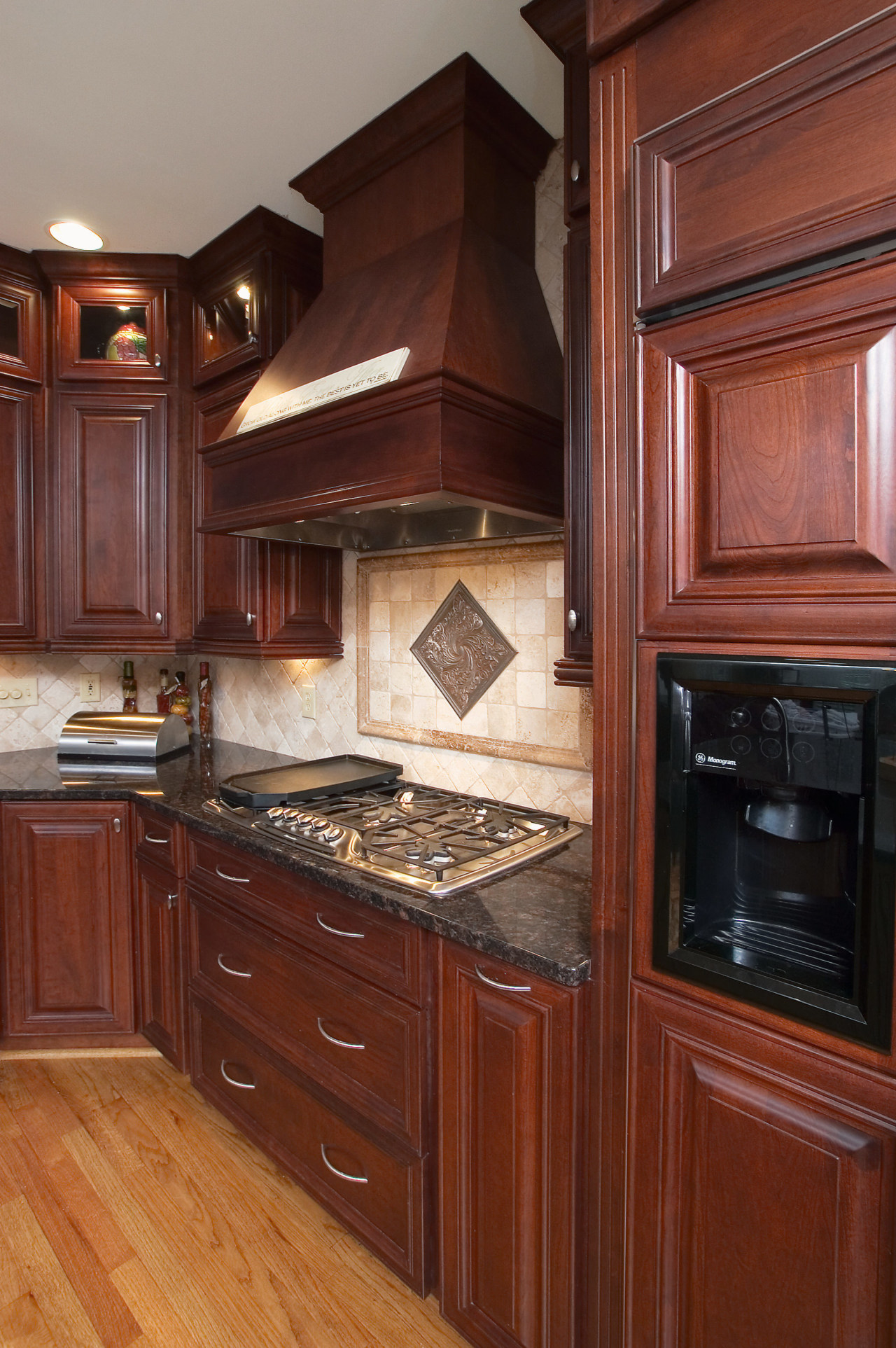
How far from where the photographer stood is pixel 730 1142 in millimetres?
947

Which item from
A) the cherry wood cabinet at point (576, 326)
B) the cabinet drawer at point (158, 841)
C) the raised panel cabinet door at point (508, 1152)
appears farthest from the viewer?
the cabinet drawer at point (158, 841)

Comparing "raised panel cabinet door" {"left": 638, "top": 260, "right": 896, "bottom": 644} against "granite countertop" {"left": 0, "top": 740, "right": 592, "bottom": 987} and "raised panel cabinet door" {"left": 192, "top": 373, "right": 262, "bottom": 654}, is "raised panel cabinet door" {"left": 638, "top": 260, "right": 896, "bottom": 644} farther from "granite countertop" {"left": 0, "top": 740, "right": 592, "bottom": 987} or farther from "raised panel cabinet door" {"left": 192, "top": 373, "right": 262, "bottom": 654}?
"raised panel cabinet door" {"left": 192, "top": 373, "right": 262, "bottom": 654}

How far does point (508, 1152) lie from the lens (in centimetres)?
122

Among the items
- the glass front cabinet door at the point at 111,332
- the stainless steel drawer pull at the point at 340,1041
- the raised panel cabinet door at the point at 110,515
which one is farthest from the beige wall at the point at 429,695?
the glass front cabinet door at the point at 111,332

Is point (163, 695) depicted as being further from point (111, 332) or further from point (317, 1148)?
point (317, 1148)

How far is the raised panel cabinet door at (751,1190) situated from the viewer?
84 cm

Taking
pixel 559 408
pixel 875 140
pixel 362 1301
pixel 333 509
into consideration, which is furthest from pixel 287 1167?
pixel 875 140

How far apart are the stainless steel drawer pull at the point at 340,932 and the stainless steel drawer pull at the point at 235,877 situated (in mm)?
303

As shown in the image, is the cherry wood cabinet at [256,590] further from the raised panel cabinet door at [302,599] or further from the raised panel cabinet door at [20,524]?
the raised panel cabinet door at [20,524]

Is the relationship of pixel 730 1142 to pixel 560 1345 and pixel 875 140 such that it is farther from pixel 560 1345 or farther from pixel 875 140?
pixel 875 140

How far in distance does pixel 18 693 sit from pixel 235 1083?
1.79 m

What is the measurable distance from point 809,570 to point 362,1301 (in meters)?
1.70

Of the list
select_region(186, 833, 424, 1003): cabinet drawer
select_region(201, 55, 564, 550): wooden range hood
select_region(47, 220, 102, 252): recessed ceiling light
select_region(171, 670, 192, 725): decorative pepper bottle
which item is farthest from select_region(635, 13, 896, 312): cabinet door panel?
select_region(171, 670, 192, 725): decorative pepper bottle

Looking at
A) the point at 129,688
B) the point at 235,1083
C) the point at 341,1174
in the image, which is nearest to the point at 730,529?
the point at 341,1174
